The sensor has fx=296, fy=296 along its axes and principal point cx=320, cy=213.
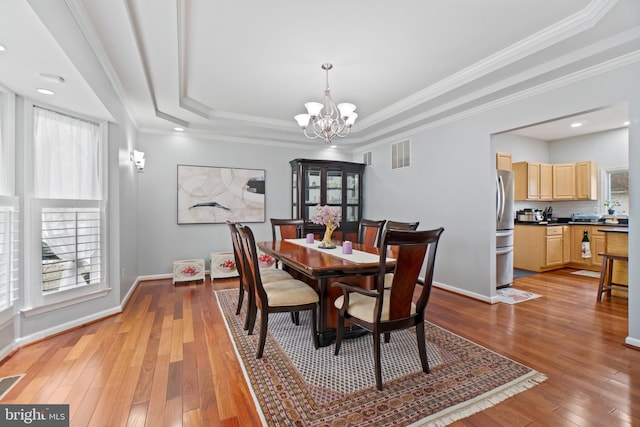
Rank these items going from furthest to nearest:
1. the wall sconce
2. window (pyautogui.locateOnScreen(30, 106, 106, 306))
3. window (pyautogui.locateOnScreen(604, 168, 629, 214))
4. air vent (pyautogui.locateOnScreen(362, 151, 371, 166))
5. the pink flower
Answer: air vent (pyautogui.locateOnScreen(362, 151, 371, 166)), window (pyautogui.locateOnScreen(604, 168, 629, 214)), the wall sconce, the pink flower, window (pyautogui.locateOnScreen(30, 106, 106, 306))

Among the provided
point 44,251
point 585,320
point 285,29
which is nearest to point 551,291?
point 585,320

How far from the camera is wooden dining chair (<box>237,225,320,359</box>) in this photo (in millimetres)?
2322

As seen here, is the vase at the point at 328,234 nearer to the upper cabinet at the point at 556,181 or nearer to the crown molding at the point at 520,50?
the crown molding at the point at 520,50

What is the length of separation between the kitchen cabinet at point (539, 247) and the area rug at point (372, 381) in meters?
3.89

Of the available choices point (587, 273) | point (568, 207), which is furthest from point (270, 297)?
point (568, 207)

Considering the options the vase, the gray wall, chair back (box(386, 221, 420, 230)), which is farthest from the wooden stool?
the vase

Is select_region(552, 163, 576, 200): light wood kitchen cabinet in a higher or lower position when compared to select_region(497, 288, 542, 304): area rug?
higher

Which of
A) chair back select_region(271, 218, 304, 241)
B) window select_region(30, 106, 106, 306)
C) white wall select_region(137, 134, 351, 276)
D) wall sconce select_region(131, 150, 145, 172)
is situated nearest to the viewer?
window select_region(30, 106, 106, 306)

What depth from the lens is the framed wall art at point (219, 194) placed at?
495 centimetres

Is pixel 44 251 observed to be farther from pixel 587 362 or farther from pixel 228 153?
pixel 587 362

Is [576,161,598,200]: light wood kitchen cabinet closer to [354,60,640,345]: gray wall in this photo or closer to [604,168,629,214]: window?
[604,168,629,214]: window

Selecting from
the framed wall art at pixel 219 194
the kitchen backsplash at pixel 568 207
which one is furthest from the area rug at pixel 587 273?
the framed wall art at pixel 219 194

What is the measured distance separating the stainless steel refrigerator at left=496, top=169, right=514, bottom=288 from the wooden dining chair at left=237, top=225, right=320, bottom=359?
320cm

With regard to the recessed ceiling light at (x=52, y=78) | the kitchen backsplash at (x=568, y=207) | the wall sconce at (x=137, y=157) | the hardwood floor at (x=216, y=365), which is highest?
the recessed ceiling light at (x=52, y=78)
